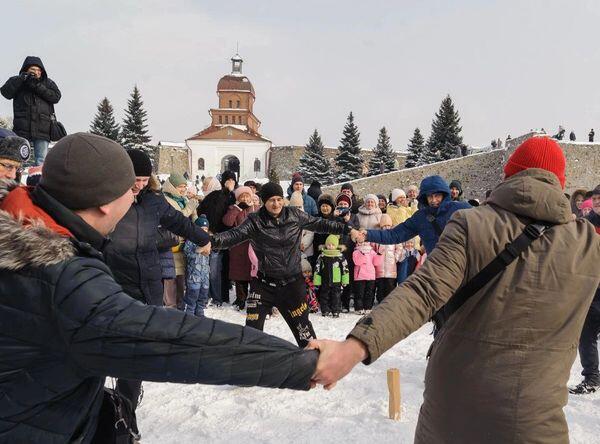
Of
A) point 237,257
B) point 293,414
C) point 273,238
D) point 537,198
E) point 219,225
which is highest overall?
point 219,225

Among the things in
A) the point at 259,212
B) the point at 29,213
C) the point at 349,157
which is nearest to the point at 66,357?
the point at 29,213

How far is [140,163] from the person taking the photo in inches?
167

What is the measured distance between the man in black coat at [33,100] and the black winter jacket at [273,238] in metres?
3.08

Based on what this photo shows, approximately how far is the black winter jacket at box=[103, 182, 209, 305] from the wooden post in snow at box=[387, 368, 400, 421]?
217 cm

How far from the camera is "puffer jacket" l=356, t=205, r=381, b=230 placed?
29.6 feet

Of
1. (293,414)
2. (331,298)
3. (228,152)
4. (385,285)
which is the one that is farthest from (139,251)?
(228,152)

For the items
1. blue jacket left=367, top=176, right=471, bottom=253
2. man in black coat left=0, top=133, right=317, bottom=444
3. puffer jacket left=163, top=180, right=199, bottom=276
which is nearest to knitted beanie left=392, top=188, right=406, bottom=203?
puffer jacket left=163, top=180, right=199, bottom=276

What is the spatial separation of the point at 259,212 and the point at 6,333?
13.8 feet

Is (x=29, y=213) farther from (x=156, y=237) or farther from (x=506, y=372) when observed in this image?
(x=156, y=237)

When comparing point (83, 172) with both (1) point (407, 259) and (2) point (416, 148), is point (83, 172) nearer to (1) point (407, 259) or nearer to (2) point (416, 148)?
(1) point (407, 259)

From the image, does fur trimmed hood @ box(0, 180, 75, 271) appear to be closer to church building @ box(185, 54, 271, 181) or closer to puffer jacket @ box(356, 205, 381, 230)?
puffer jacket @ box(356, 205, 381, 230)

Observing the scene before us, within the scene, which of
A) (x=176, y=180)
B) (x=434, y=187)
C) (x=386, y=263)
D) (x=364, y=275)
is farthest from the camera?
(x=386, y=263)

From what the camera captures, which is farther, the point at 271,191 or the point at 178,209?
the point at 178,209

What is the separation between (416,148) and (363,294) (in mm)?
45430
